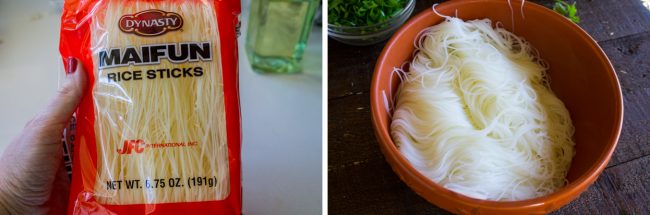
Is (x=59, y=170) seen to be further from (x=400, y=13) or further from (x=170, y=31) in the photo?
(x=400, y=13)

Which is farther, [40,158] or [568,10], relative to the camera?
[568,10]

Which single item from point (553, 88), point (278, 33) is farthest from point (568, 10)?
point (278, 33)

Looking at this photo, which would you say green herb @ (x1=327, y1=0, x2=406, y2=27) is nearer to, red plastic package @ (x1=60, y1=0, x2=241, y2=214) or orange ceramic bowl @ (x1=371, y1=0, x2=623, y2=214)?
orange ceramic bowl @ (x1=371, y1=0, x2=623, y2=214)

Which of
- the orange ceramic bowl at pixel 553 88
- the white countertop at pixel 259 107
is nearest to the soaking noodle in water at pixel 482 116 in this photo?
the orange ceramic bowl at pixel 553 88

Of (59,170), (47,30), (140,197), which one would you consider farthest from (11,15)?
(140,197)

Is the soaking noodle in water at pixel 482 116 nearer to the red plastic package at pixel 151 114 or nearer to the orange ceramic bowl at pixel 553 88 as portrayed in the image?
the orange ceramic bowl at pixel 553 88

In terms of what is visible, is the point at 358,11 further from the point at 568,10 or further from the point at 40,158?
the point at 40,158

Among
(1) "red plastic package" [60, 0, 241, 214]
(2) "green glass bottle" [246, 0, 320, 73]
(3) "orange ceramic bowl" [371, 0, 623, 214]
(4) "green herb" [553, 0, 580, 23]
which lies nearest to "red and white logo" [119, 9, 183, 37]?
(1) "red plastic package" [60, 0, 241, 214]
